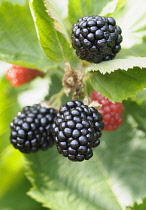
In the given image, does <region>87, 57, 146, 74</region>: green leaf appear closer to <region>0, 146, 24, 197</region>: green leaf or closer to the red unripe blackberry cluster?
the red unripe blackberry cluster

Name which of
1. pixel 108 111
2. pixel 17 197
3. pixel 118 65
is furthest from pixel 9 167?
pixel 118 65

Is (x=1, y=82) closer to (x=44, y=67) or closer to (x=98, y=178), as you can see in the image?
(x=44, y=67)

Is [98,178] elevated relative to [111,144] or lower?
lower

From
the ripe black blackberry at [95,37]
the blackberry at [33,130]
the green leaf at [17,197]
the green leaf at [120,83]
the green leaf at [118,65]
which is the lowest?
the green leaf at [17,197]

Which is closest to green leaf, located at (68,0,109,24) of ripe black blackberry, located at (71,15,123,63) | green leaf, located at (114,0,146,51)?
green leaf, located at (114,0,146,51)

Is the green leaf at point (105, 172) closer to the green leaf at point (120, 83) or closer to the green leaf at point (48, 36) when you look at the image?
the green leaf at point (120, 83)

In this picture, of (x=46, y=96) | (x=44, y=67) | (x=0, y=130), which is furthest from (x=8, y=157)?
(x=44, y=67)

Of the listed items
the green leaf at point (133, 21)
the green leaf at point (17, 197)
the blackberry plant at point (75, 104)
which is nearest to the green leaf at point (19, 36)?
the blackberry plant at point (75, 104)
